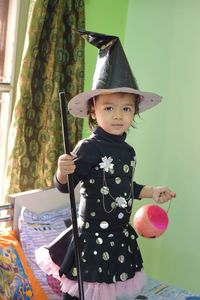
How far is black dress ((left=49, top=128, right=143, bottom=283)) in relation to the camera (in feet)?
5.24

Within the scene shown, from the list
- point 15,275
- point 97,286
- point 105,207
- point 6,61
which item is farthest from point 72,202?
point 6,61

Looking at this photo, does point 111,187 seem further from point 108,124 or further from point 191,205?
point 191,205

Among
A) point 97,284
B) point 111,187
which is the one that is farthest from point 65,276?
point 111,187

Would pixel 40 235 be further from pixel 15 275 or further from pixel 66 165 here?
pixel 66 165

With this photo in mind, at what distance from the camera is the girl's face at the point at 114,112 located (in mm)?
1624

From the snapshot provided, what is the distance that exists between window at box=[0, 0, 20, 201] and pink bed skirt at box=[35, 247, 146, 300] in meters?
0.86

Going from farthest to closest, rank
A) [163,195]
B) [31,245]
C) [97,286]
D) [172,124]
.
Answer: [172,124] < [31,245] < [163,195] < [97,286]

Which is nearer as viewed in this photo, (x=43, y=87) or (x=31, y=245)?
(x=31, y=245)

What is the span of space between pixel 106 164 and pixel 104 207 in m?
0.15

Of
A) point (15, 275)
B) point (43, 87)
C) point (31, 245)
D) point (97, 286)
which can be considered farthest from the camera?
point (43, 87)

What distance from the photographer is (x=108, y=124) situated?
5.36ft

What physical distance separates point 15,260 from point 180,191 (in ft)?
3.63

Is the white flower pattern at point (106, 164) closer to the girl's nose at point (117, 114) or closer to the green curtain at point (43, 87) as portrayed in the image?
the girl's nose at point (117, 114)

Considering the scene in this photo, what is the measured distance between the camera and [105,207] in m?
1.62
